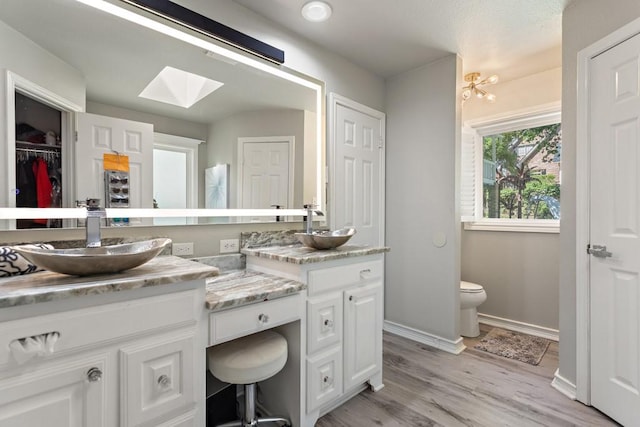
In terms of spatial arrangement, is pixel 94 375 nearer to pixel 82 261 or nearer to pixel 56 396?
pixel 56 396

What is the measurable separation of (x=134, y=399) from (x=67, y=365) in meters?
0.25

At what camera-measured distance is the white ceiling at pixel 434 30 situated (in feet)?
6.53

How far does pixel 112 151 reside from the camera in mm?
1506

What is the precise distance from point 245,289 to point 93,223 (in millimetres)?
697

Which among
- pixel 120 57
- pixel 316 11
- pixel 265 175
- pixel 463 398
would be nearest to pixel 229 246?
pixel 265 175

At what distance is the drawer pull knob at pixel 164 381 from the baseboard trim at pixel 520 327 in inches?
125

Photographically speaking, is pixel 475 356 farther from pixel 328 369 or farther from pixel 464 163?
pixel 464 163

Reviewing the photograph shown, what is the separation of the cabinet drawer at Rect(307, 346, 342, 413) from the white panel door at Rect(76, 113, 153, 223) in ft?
4.05

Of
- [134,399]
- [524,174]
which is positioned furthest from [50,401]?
[524,174]

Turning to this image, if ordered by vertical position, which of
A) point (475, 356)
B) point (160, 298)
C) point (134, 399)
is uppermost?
point (160, 298)

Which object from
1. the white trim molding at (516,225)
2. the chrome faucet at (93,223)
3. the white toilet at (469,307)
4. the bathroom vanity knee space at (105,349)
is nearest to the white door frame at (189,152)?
the chrome faucet at (93,223)

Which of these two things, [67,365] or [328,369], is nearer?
[67,365]

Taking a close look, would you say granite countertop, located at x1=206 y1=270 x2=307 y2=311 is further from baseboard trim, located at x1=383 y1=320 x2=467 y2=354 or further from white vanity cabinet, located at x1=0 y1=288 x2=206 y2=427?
baseboard trim, located at x1=383 y1=320 x2=467 y2=354

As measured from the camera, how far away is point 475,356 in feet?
8.24
